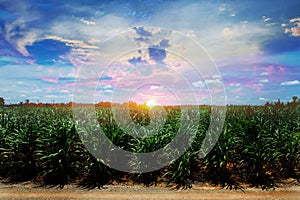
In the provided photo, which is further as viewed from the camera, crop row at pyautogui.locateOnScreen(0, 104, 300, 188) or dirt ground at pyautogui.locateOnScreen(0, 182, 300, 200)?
crop row at pyautogui.locateOnScreen(0, 104, 300, 188)

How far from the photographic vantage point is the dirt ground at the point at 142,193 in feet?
17.1

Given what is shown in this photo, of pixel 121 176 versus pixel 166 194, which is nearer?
pixel 166 194

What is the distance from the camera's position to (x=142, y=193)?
5.34 metres

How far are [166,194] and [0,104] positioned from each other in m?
19.5

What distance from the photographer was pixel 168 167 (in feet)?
19.9

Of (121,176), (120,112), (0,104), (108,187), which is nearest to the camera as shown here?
(108,187)

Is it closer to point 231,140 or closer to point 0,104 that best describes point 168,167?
point 231,140

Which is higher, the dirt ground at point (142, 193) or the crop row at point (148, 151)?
the crop row at point (148, 151)

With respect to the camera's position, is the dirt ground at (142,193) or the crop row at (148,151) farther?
the crop row at (148,151)

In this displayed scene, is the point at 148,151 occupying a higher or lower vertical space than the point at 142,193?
higher

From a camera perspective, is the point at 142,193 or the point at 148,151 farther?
the point at 148,151

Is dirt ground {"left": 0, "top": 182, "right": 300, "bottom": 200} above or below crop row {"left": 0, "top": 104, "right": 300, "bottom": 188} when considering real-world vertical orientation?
below

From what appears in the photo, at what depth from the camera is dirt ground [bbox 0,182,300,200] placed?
205 inches

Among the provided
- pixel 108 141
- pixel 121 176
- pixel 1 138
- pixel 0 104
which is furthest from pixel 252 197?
pixel 0 104
